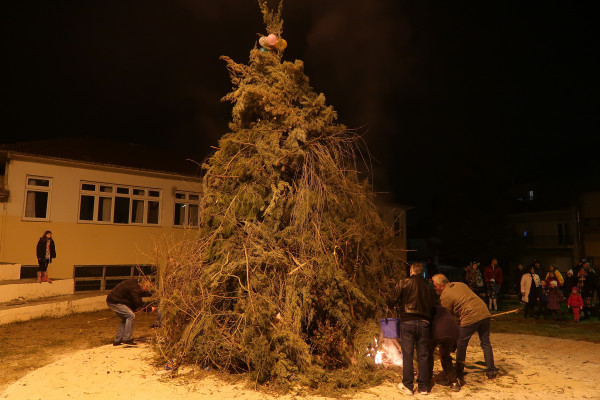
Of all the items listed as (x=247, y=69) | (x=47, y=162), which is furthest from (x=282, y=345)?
(x=47, y=162)

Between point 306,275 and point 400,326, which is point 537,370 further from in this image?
point 306,275

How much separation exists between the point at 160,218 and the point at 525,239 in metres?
29.7

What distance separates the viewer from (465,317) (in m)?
6.64

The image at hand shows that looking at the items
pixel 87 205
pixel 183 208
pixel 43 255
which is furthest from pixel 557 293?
pixel 87 205

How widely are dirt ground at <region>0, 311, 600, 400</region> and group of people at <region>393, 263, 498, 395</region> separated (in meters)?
0.24

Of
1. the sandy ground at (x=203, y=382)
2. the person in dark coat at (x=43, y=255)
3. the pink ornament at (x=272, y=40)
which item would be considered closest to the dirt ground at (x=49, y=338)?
the sandy ground at (x=203, y=382)

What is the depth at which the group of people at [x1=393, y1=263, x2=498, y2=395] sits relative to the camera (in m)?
6.19

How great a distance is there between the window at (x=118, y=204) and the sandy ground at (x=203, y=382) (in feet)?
34.2

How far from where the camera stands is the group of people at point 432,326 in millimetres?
6188

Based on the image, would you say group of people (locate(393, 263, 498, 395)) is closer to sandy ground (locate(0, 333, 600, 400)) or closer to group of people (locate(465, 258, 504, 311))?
sandy ground (locate(0, 333, 600, 400))

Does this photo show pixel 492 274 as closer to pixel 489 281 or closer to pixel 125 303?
pixel 489 281

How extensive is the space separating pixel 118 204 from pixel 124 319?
10.5m

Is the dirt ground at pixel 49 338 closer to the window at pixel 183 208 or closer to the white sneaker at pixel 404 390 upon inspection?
the white sneaker at pixel 404 390

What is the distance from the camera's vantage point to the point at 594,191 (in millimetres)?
30234
